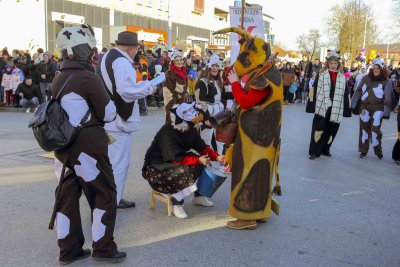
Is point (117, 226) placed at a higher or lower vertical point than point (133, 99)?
lower

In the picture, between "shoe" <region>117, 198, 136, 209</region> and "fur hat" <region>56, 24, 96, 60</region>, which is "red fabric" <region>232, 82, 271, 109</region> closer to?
"fur hat" <region>56, 24, 96, 60</region>

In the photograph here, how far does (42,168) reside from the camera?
23.6 ft

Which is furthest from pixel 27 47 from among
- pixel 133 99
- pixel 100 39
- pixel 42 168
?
pixel 133 99

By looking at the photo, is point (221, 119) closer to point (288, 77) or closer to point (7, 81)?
point (7, 81)

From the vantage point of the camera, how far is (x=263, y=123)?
15.1ft

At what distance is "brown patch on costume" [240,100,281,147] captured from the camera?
4.60 metres

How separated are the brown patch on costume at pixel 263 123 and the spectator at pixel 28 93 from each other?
38.1ft

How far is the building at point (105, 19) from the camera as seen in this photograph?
29.4 meters

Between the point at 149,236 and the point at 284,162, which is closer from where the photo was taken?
the point at 149,236

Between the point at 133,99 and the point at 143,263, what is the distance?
5.57 feet

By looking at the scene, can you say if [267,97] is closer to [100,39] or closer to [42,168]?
[42,168]

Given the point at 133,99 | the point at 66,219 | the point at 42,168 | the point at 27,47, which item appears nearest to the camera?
the point at 66,219

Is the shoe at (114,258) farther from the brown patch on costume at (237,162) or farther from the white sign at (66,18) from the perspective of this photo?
the white sign at (66,18)

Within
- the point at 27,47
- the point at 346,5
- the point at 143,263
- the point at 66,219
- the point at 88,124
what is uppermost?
the point at 346,5
